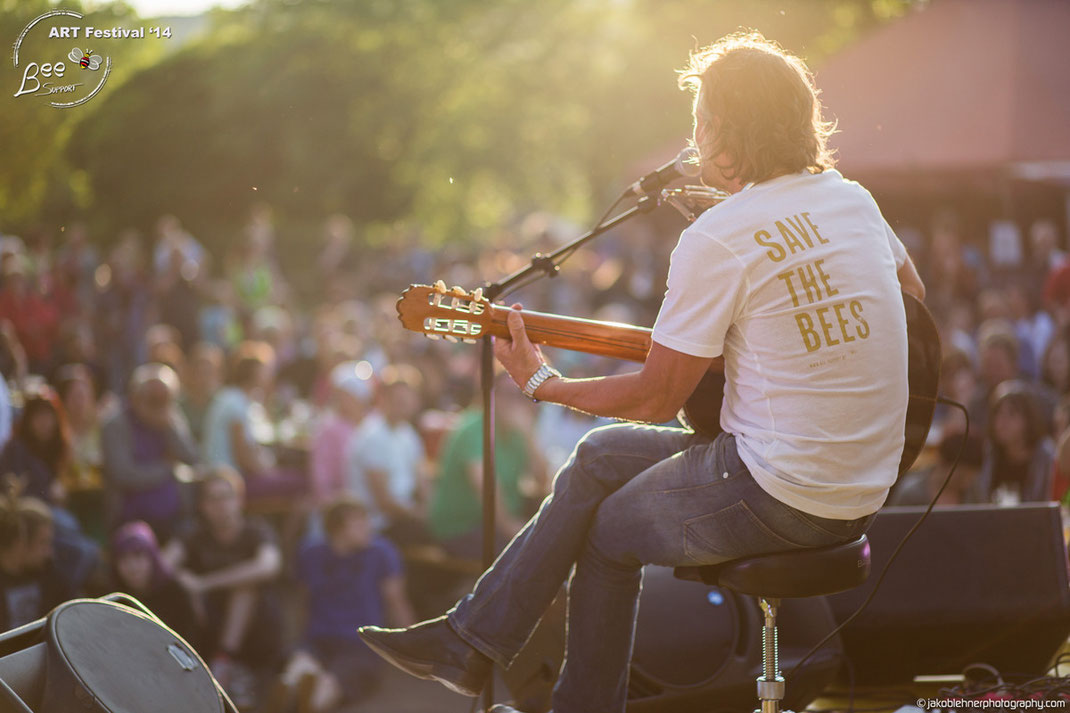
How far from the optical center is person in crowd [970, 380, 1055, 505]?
502cm

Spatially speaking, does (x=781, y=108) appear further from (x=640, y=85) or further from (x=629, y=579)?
(x=640, y=85)

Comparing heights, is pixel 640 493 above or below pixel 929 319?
below

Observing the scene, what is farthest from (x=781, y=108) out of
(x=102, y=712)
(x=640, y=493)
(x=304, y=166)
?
(x=304, y=166)

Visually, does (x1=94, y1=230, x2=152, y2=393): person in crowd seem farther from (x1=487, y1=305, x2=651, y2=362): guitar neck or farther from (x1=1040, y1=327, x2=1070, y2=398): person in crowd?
(x1=487, y1=305, x2=651, y2=362): guitar neck

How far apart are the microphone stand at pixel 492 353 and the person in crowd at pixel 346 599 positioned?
2835 mm

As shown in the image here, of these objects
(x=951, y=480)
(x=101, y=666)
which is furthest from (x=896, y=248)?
(x=951, y=480)

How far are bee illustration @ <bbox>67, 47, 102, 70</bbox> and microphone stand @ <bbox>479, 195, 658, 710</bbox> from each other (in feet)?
6.21

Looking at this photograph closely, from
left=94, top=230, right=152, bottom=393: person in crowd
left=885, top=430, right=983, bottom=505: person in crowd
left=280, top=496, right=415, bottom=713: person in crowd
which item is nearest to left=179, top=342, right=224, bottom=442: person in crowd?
left=280, top=496, right=415, bottom=713: person in crowd

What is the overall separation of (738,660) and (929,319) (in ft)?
3.66

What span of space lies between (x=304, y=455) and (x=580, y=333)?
5.12 metres

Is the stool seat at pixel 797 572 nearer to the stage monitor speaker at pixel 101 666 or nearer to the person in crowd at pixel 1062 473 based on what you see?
the stage monitor speaker at pixel 101 666

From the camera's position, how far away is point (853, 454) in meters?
2.50

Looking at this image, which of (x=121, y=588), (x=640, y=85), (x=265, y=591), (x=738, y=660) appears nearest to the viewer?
(x=738, y=660)

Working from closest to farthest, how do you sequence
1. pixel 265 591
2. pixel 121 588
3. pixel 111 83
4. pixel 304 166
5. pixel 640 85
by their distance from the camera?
pixel 111 83 < pixel 121 588 < pixel 265 591 < pixel 640 85 < pixel 304 166
